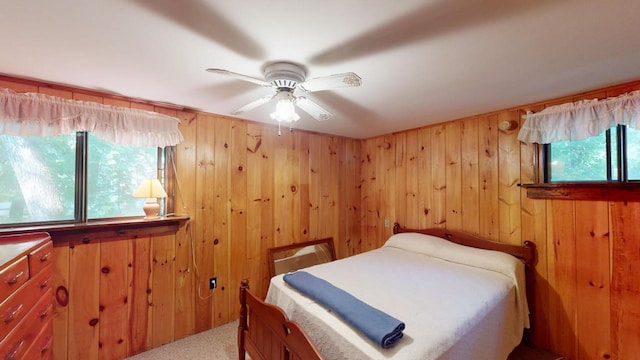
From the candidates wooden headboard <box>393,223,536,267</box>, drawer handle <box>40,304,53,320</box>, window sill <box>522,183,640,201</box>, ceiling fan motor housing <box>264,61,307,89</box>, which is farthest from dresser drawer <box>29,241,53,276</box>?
window sill <box>522,183,640,201</box>

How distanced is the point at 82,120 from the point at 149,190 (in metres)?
0.70

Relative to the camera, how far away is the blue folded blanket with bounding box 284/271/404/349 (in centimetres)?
123

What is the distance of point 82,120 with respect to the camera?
6.20 ft

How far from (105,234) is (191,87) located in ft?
4.65

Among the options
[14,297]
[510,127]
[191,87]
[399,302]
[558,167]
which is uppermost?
[191,87]

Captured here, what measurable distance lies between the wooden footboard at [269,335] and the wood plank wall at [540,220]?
2.29m

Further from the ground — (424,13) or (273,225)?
(424,13)

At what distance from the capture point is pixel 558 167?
2.24m

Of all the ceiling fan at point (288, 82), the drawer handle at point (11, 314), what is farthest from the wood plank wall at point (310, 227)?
the ceiling fan at point (288, 82)

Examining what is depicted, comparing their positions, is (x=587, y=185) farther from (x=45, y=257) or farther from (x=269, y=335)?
(x=45, y=257)

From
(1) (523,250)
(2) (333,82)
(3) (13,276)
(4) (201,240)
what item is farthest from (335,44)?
(1) (523,250)

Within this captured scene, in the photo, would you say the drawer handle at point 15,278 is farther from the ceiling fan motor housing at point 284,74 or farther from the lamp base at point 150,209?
the ceiling fan motor housing at point 284,74

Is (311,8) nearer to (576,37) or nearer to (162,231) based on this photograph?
(576,37)

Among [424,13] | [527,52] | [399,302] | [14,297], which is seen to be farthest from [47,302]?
[527,52]
